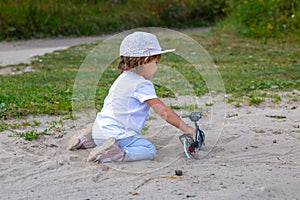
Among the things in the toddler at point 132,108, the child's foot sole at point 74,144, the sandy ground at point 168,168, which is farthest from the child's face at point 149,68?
the child's foot sole at point 74,144

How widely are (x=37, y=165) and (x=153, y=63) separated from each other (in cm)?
112

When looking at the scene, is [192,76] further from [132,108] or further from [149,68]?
[132,108]

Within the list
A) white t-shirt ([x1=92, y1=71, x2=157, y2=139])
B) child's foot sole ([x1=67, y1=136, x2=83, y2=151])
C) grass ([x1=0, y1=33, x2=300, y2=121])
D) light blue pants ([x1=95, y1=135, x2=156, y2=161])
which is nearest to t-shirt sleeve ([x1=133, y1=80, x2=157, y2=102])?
white t-shirt ([x1=92, y1=71, x2=157, y2=139])

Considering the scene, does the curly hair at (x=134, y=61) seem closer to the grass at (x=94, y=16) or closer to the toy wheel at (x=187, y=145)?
the toy wheel at (x=187, y=145)

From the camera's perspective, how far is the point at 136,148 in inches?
183

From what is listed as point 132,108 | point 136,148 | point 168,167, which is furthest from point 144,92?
point 168,167

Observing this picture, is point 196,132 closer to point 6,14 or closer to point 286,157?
point 286,157

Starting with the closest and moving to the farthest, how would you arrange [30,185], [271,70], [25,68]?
[30,185]
[271,70]
[25,68]

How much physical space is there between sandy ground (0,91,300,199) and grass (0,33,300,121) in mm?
890

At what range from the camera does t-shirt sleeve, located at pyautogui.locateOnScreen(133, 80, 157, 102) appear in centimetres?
461

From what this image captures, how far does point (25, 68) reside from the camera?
9984mm

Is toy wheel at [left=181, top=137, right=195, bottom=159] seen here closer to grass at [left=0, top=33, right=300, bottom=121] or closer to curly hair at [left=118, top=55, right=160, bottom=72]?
curly hair at [left=118, top=55, right=160, bottom=72]

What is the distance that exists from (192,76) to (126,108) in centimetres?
426

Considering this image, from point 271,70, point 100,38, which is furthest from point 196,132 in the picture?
point 100,38
